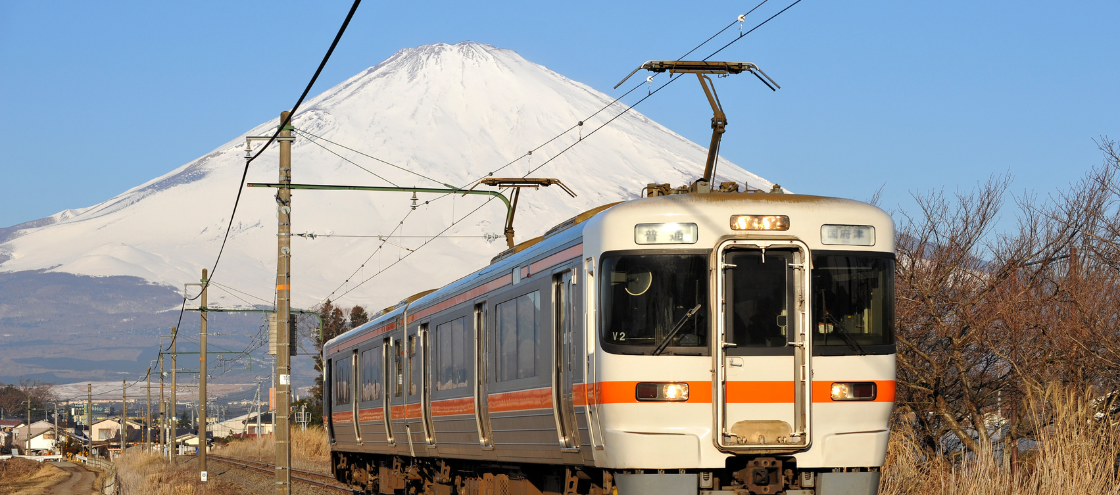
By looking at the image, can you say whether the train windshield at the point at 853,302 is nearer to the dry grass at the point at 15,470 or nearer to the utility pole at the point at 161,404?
the utility pole at the point at 161,404

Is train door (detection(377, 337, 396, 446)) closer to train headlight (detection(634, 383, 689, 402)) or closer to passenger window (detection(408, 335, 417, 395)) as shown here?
passenger window (detection(408, 335, 417, 395))

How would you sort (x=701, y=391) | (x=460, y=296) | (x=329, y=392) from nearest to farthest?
(x=701, y=391) → (x=460, y=296) → (x=329, y=392)

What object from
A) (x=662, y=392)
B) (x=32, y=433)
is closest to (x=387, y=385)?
(x=662, y=392)

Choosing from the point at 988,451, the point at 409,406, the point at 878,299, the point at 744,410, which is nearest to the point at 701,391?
the point at 744,410

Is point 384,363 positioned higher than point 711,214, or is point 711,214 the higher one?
point 711,214

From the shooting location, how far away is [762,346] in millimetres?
10383

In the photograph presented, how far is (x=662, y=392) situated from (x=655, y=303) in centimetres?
69

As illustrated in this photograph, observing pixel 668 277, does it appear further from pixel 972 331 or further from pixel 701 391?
pixel 972 331

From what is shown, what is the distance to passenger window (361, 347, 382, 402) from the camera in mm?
20219

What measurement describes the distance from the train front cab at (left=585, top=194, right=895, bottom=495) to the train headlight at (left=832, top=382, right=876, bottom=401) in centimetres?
1

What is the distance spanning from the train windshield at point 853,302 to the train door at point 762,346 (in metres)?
0.17

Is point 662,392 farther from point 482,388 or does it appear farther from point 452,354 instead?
point 452,354

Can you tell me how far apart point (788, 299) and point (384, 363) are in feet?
33.7

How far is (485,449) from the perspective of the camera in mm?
14148
